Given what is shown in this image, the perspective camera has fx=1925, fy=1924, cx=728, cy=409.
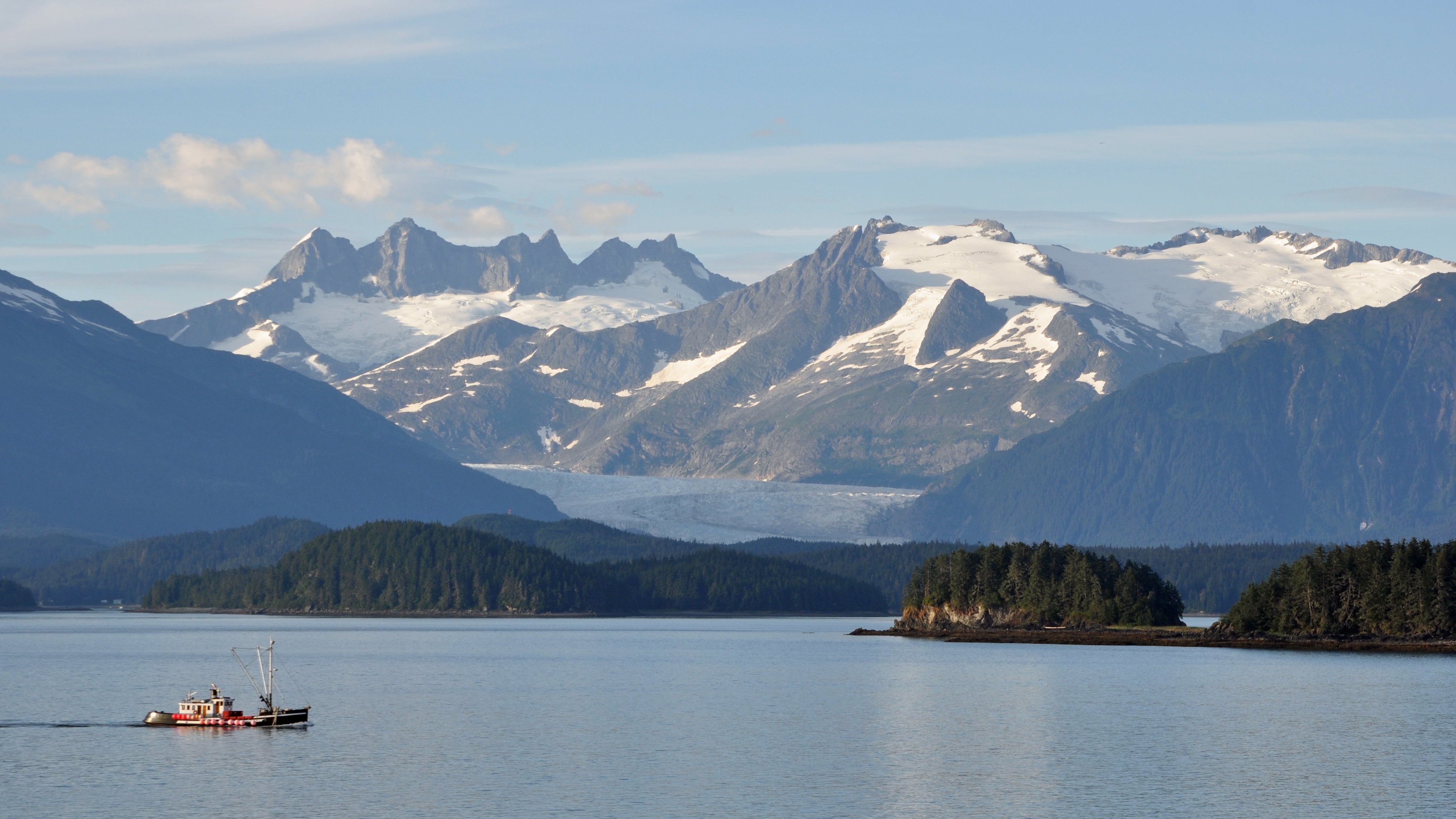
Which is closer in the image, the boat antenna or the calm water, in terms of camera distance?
the calm water

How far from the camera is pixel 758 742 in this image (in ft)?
333

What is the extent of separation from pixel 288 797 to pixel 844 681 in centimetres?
6748

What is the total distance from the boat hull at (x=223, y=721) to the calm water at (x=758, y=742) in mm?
932

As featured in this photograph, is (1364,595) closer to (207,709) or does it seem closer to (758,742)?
(758,742)

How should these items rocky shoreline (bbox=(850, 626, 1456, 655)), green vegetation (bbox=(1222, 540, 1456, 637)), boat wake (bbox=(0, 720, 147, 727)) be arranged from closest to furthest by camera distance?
boat wake (bbox=(0, 720, 147, 727))
green vegetation (bbox=(1222, 540, 1456, 637))
rocky shoreline (bbox=(850, 626, 1456, 655))

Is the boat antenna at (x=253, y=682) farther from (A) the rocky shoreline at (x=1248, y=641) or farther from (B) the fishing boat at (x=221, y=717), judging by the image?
(A) the rocky shoreline at (x=1248, y=641)

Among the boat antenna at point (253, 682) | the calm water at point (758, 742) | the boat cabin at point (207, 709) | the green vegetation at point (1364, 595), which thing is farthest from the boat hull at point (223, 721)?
the green vegetation at point (1364, 595)

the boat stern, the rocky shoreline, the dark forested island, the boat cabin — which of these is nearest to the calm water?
the boat stern

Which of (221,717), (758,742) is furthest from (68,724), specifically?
(758,742)

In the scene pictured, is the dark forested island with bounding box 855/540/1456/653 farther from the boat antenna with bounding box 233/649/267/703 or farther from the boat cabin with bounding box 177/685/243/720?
the boat cabin with bounding box 177/685/243/720

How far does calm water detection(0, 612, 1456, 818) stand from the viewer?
80438mm

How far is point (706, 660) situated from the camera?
171375 mm

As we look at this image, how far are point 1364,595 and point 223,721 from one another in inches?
4339

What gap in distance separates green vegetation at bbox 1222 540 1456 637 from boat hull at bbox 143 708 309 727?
10373cm
